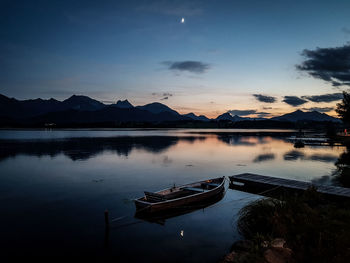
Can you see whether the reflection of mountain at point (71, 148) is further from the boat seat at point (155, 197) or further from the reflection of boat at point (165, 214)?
the reflection of boat at point (165, 214)

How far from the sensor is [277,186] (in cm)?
2303

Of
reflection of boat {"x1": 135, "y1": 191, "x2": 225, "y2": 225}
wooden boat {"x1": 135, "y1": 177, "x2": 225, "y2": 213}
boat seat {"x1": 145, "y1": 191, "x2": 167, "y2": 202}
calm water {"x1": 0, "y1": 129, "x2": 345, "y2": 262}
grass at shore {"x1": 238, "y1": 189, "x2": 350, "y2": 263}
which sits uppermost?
grass at shore {"x1": 238, "y1": 189, "x2": 350, "y2": 263}

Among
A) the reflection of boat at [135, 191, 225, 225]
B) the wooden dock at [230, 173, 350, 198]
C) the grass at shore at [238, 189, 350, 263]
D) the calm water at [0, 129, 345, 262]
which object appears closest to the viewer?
the grass at shore at [238, 189, 350, 263]

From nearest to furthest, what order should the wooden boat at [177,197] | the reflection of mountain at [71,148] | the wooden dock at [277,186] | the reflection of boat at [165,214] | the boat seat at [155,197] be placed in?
the wooden boat at [177,197], the reflection of boat at [165,214], the boat seat at [155,197], the wooden dock at [277,186], the reflection of mountain at [71,148]

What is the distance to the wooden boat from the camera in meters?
17.4

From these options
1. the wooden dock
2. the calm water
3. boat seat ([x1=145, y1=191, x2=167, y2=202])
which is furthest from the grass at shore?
boat seat ([x1=145, y1=191, x2=167, y2=202])

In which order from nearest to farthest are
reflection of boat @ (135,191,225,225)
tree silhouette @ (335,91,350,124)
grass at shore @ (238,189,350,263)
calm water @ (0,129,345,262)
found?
grass at shore @ (238,189,350,263) < calm water @ (0,129,345,262) < reflection of boat @ (135,191,225,225) < tree silhouette @ (335,91,350,124)

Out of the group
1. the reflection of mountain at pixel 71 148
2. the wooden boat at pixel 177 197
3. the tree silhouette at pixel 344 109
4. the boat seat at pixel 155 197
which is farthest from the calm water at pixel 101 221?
the tree silhouette at pixel 344 109

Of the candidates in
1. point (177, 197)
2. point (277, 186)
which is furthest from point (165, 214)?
point (277, 186)

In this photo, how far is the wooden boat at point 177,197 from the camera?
1742 cm

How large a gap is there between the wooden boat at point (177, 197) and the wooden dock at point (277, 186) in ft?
11.8

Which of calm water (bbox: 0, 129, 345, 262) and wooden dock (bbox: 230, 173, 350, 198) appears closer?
calm water (bbox: 0, 129, 345, 262)

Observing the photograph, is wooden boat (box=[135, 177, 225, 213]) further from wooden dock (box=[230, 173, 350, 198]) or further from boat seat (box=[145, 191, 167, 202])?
wooden dock (box=[230, 173, 350, 198])

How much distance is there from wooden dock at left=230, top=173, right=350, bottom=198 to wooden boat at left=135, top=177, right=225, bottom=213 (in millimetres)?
3586
